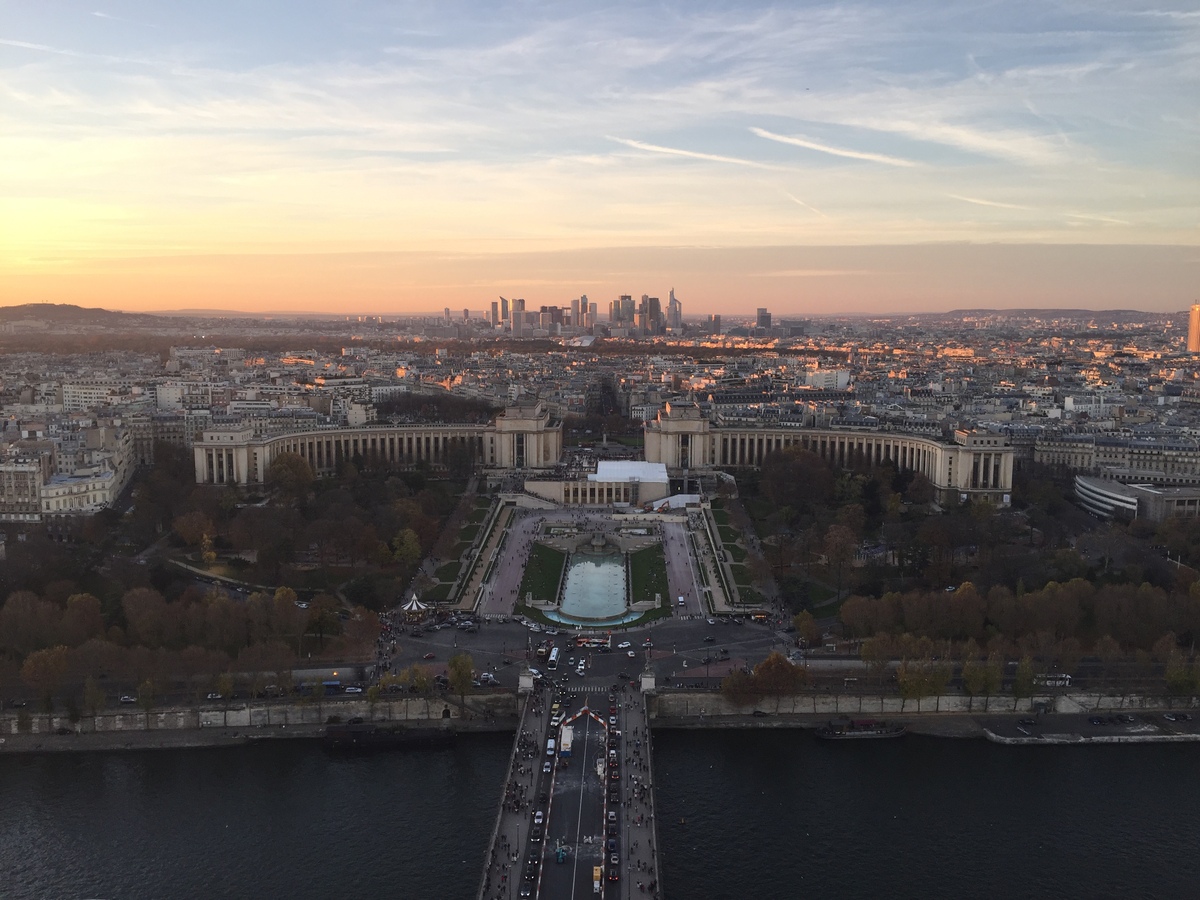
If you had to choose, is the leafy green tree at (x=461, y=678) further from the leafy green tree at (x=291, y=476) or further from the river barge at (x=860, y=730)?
the leafy green tree at (x=291, y=476)

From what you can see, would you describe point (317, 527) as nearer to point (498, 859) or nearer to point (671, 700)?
point (671, 700)

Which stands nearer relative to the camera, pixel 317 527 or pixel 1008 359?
pixel 317 527

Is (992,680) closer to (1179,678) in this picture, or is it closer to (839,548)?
(1179,678)

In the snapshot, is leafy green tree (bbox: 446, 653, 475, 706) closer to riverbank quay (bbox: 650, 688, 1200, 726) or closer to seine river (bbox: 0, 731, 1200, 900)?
seine river (bbox: 0, 731, 1200, 900)

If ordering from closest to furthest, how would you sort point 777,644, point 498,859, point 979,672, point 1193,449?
point 498,859, point 979,672, point 777,644, point 1193,449

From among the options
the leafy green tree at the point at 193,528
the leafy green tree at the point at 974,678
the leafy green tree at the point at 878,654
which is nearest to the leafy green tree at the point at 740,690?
the leafy green tree at the point at 878,654

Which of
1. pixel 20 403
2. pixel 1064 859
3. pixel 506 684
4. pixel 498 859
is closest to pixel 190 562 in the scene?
pixel 506 684
